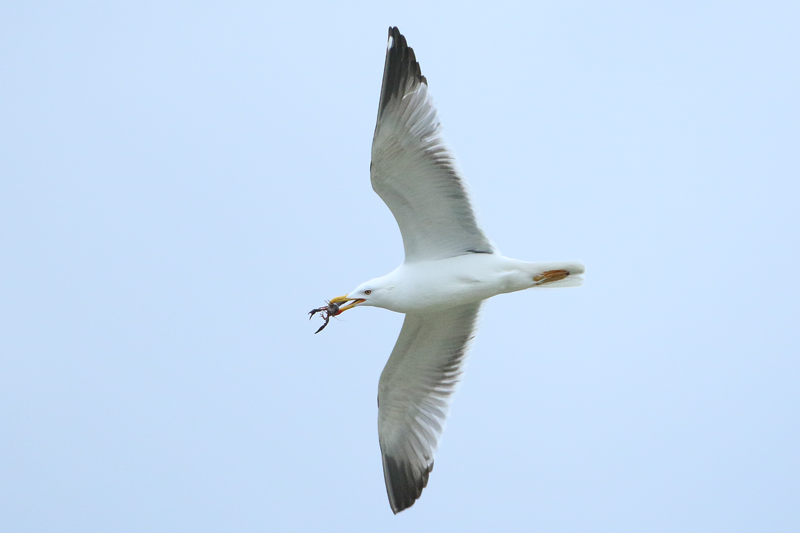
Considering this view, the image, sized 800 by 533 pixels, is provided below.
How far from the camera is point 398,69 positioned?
8.09 metres

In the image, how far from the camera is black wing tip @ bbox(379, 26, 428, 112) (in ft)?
26.4

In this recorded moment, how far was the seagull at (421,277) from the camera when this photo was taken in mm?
8109

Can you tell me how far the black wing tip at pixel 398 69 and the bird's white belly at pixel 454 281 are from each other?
5.25 feet

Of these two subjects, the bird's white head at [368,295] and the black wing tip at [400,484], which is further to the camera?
the black wing tip at [400,484]

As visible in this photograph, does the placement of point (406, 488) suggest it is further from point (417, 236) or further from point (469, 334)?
point (417, 236)

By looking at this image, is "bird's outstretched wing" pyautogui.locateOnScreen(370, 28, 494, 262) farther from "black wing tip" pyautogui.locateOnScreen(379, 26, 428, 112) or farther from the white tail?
the white tail

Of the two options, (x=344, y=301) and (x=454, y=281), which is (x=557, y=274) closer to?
(x=454, y=281)

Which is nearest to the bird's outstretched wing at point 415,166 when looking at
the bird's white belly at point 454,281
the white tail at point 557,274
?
the bird's white belly at point 454,281

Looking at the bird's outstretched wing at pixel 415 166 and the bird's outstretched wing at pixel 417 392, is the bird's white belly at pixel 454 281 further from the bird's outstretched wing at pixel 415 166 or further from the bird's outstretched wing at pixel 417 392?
the bird's outstretched wing at pixel 417 392

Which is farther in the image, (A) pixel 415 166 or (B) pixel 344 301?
(B) pixel 344 301

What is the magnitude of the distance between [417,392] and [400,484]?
41.3 inches

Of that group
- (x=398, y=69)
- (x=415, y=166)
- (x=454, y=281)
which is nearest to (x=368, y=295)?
(x=454, y=281)

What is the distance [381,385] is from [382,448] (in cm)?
75

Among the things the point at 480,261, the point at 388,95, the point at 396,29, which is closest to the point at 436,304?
the point at 480,261
